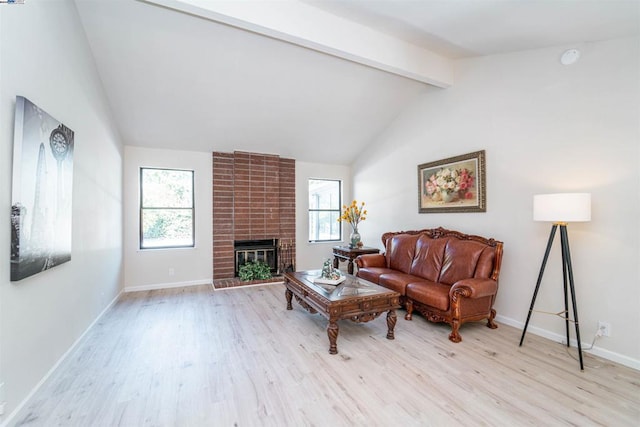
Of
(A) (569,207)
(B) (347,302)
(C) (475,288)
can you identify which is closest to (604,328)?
(C) (475,288)

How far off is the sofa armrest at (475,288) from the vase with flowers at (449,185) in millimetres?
1225

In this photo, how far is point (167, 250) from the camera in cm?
486

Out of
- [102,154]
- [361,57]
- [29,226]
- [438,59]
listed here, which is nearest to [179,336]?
[29,226]

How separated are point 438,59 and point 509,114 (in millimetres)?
1168

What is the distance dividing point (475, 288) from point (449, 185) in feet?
5.33

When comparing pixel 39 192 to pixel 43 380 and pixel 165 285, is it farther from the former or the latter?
pixel 165 285

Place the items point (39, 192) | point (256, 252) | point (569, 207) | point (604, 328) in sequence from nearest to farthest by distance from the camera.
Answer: point (39, 192), point (569, 207), point (604, 328), point (256, 252)

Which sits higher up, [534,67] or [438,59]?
[438,59]

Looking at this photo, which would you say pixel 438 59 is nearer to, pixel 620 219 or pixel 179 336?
pixel 620 219

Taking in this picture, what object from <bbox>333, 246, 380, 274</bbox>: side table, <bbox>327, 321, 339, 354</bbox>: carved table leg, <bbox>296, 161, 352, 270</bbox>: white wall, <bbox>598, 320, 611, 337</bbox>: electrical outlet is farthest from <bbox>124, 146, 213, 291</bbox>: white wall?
<bbox>598, 320, 611, 337</bbox>: electrical outlet

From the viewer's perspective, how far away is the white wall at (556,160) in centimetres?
→ 242

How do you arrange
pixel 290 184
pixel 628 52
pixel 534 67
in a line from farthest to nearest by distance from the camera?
pixel 290 184
pixel 534 67
pixel 628 52

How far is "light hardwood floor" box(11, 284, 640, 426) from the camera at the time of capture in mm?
1772

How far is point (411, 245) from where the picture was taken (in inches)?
160
